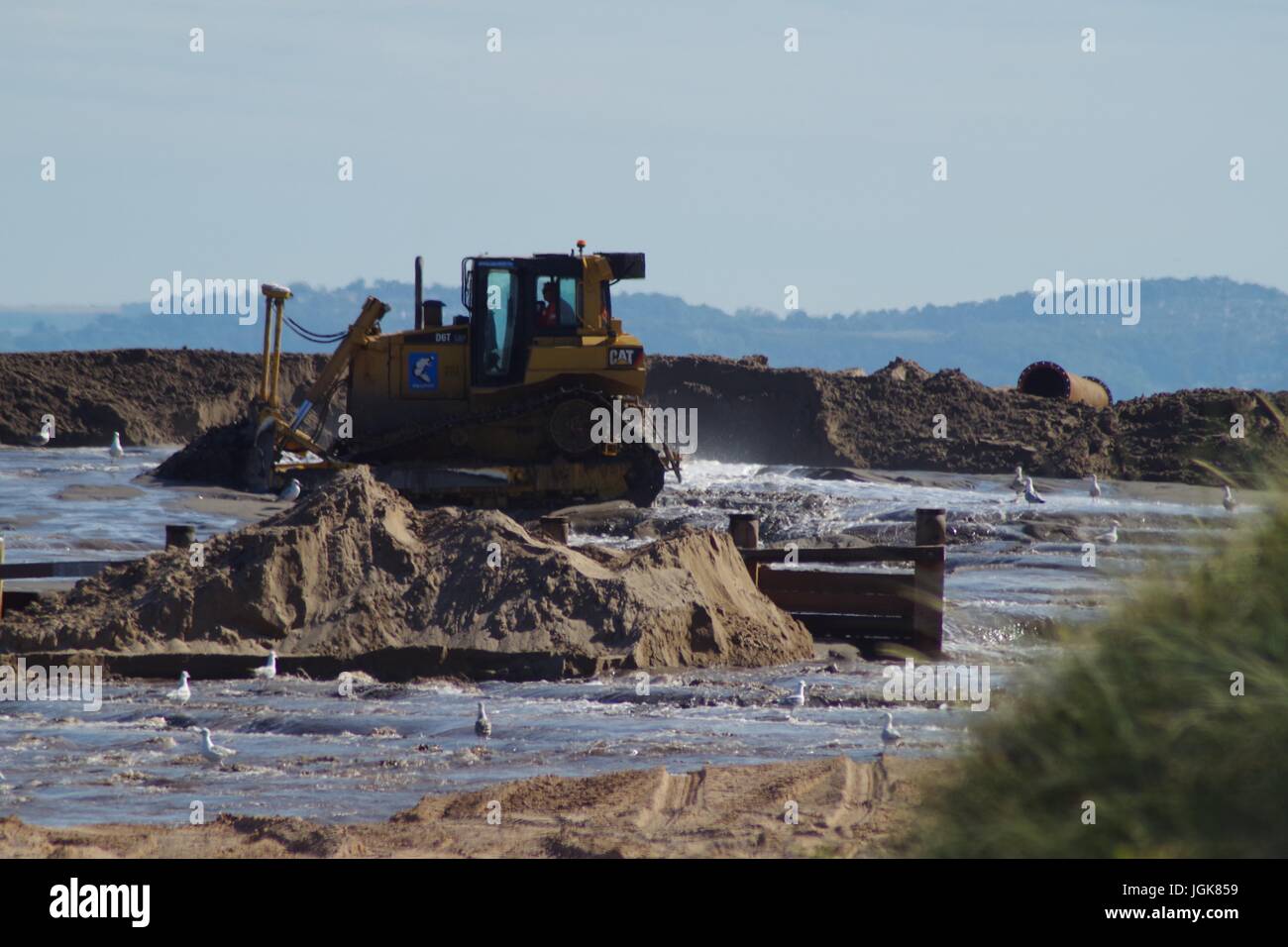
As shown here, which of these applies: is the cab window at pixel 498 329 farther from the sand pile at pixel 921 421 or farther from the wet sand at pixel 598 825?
the sand pile at pixel 921 421

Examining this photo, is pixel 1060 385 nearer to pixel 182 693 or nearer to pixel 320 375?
pixel 320 375

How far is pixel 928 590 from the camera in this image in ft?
41.0

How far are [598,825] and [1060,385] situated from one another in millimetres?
37210

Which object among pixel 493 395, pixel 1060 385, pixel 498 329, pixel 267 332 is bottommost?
Answer: pixel 493 395

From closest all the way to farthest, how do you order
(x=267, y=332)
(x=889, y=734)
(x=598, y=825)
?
(x=598, y=825)
(x=889, y=734)
(x=267, y=332)

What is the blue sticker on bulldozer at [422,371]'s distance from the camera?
21.5m

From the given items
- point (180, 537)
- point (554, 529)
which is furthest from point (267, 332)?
point (554, 529)

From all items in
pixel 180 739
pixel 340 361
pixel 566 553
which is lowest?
pixel 180 739

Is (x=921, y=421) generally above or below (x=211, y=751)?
above
